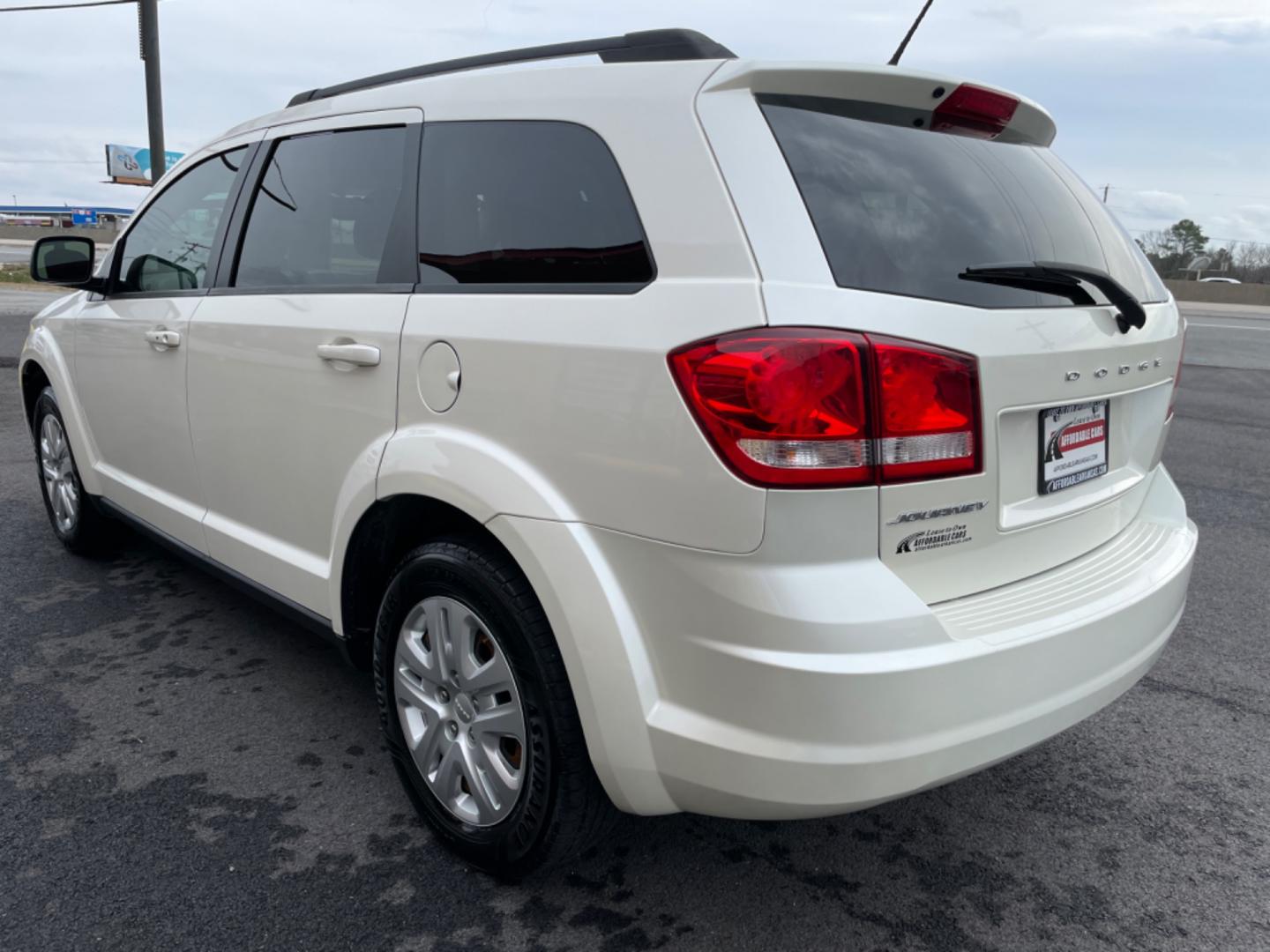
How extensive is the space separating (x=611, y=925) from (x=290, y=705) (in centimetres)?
143

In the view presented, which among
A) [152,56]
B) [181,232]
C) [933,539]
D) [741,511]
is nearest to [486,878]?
[741,511]

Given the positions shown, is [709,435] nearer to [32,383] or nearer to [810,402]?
[810,402]

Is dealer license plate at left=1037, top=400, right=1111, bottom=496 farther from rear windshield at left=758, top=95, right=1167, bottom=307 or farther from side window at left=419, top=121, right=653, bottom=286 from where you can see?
side window at left=419, top=121, right=653, bottom=286

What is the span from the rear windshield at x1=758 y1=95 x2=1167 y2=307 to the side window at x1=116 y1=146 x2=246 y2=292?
208 cm

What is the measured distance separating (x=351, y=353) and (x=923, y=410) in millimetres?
1376

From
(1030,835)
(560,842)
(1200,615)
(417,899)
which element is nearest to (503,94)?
(560,842)

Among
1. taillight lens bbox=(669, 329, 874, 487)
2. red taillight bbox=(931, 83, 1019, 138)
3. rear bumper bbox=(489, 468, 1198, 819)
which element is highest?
red taillight bbox=(931, 83, 1019, 138)

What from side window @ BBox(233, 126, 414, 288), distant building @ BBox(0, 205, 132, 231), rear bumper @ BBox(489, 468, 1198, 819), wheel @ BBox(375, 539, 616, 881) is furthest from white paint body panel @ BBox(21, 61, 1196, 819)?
distant building @ BBox(0, 205, 132, 231)

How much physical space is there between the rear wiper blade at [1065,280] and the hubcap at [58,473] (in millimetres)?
3832

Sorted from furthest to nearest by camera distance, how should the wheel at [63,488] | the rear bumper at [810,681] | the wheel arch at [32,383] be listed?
the wheel arch at [32,383], the wheel at [63,488], the rear bumper at [810,681]

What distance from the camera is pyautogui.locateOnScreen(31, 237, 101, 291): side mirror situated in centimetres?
388

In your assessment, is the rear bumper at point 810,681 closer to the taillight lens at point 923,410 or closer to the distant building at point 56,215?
the taillight lens at point 923,410

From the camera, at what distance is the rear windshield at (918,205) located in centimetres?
185

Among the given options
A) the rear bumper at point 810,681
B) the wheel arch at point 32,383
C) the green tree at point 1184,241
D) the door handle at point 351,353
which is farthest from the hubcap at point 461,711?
the green tree at point 1184,241
